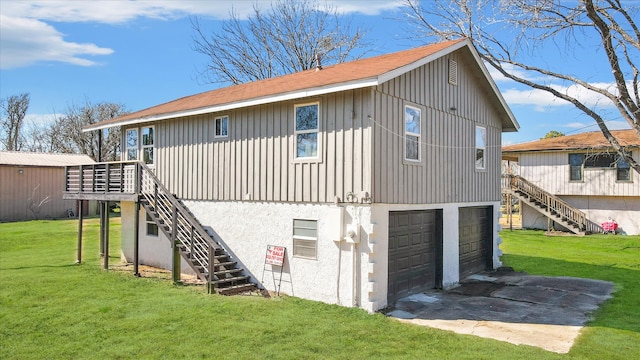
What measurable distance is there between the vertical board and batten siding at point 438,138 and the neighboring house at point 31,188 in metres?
25.2

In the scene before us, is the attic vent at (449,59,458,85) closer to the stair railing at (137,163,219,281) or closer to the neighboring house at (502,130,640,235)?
the stair railing at (137,163,219,281)

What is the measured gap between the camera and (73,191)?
15.2 metres

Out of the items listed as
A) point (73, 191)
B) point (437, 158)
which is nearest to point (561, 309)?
point (437, 158)

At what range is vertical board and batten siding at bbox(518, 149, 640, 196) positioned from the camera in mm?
23797

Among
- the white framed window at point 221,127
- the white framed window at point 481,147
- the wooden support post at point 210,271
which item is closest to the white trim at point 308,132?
the white framed window at point 221,127

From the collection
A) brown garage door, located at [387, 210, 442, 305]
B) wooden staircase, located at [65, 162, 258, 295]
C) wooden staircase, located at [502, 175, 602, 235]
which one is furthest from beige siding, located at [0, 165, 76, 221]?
wooden staircase, located at [502, 175, 602, 235]

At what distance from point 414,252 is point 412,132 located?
2.72 meters

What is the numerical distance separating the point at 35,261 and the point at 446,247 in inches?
495

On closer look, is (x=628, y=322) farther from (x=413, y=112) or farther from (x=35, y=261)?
(x=35, y=261)

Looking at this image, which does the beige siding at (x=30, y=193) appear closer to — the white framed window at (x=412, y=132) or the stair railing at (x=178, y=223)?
the stair railing at (x=178, y=223)

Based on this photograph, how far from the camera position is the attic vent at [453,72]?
1211 centimetres

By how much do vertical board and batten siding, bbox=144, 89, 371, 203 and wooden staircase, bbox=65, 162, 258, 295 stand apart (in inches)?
32.3

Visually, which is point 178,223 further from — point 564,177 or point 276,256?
point 564,177

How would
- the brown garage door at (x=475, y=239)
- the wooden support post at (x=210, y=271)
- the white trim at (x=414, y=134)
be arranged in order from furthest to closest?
the brown garage door at (x=475, y=239), the wooden support post at (x=210, y=271), the white trim at (x=414, y=134)
